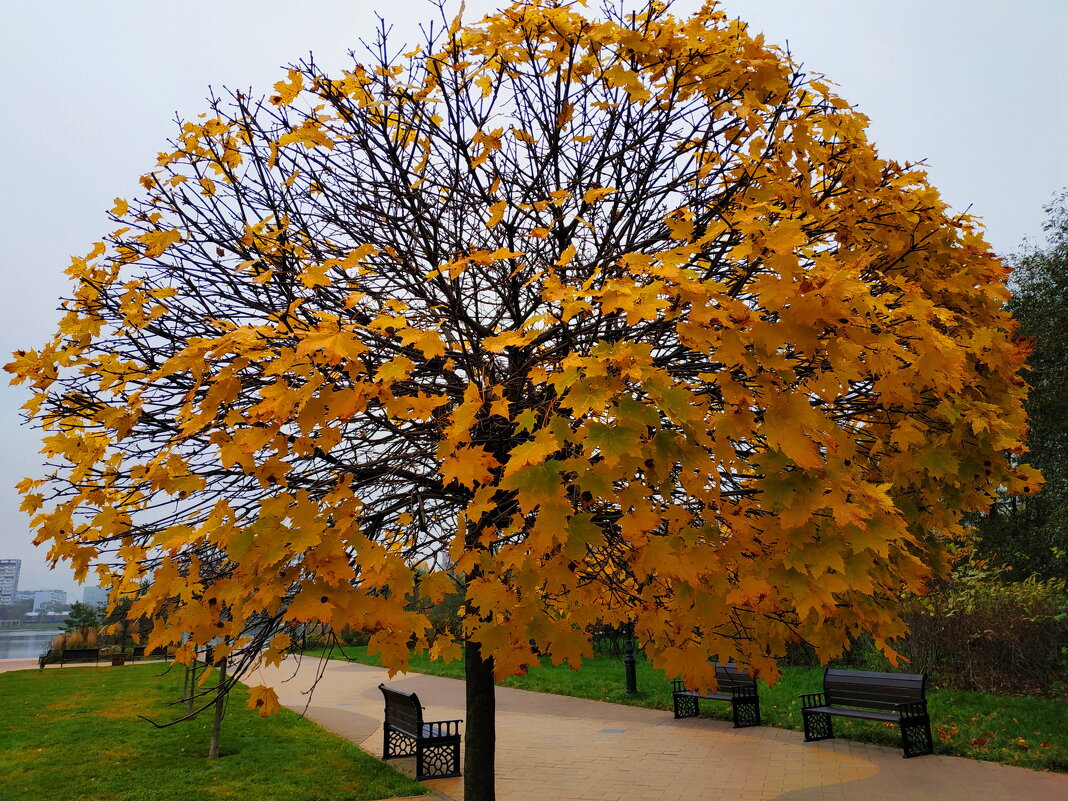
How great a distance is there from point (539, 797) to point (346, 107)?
685 cm

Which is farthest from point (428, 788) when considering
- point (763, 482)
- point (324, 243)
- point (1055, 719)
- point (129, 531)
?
point (1055, 719)

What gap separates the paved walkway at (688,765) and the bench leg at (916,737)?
14 cm

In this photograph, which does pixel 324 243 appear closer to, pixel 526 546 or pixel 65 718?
pixel 526 546

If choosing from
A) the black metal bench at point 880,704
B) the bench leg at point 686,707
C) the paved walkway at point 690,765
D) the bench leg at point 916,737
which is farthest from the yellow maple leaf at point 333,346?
the bench leg at point 686,707

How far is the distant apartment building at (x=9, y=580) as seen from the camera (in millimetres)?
116562

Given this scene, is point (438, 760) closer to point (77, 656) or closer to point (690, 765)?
point (690, 765)

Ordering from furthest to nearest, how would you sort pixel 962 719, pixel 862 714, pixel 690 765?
pixel 962 719, pixel 862 714, pixel 690 765

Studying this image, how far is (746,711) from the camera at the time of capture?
34.3ft

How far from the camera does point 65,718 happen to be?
10.4 metres

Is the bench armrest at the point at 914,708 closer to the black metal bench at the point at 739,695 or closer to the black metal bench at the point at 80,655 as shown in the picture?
the black metal bench at the point at 739,695

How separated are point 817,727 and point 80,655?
2069 centimetres

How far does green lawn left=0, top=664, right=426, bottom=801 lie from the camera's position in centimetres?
684

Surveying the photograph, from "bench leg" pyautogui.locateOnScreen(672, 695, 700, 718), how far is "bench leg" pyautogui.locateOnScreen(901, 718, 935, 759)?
3592 mm

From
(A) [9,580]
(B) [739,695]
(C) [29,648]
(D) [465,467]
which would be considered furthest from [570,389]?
(A) [9,580]
